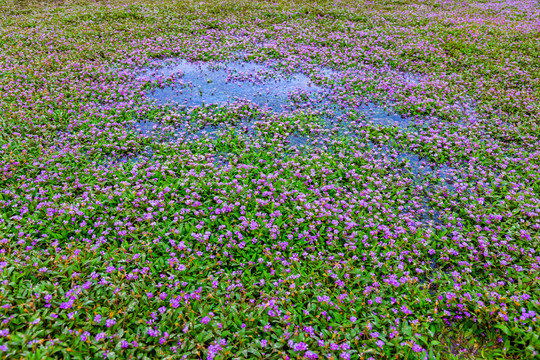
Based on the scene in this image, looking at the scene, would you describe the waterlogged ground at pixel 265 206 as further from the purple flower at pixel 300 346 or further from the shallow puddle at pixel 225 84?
the shallow puddle at pixel 225 84

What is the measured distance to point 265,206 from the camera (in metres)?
6.97

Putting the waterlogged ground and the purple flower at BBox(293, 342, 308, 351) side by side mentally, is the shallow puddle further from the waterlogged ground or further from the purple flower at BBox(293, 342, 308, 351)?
the purple flower at BBox(293, 342, 308, 351)


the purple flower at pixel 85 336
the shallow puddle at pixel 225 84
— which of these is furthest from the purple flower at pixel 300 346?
the shallow puddle at pixel 225 84

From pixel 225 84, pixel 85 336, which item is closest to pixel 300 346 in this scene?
pixel 85 336

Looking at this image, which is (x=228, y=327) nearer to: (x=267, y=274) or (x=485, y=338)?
(x=267, y=274)

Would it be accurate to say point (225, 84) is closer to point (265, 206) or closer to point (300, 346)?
point (265, 206)

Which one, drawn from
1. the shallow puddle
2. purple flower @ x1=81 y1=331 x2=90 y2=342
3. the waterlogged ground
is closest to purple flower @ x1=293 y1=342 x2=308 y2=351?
the waterlogged ground

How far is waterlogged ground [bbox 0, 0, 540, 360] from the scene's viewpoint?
15.0 feet

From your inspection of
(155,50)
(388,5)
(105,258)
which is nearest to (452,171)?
(105,258)

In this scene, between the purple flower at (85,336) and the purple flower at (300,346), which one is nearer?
the purple flower at (85,336)

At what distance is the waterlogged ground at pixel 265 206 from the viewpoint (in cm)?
456

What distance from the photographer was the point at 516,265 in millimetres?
5648

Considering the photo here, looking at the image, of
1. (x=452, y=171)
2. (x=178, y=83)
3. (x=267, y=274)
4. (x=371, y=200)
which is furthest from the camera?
(x=178, y=83)

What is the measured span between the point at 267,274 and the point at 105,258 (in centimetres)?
326
